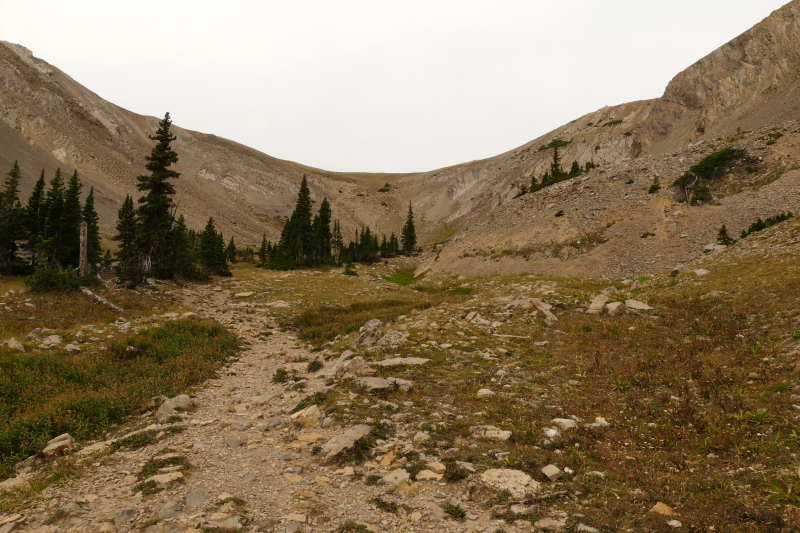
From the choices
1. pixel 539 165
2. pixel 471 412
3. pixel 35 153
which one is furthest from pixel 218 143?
pixel 471 412

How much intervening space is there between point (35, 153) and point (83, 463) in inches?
5199

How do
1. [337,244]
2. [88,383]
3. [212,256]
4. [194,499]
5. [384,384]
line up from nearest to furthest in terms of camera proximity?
[194,499] → [384,384] → [88,383] → [212,256] → [337,244]

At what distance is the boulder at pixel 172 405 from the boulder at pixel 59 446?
181 centimetres

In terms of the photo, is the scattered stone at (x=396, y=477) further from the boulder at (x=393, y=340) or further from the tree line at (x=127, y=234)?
the tree line at (x=127, y=234)

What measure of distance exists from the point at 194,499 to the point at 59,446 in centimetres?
449

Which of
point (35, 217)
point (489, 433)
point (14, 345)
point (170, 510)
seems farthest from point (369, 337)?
point (35, 217)

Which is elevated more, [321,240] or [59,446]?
[321,240]

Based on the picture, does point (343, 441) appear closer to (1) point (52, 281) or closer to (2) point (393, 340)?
(2) point (393, 340)

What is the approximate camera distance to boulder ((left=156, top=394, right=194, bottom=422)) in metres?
9.92

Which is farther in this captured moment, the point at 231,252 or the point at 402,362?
the point at 231,252

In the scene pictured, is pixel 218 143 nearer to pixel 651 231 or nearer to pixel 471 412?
pixel 651 231

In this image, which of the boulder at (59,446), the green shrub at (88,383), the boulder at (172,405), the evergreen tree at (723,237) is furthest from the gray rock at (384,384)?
the evergreen tree at (723,237)

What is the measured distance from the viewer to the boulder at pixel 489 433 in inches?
311

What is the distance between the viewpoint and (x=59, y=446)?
809 cm
